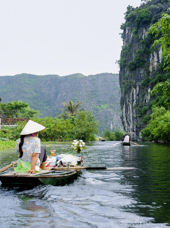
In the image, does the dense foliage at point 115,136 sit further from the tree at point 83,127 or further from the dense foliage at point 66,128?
the tree at point 83,127

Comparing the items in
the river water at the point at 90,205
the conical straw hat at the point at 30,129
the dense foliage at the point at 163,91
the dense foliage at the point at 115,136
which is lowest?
the dense foliage at the point at 115,136

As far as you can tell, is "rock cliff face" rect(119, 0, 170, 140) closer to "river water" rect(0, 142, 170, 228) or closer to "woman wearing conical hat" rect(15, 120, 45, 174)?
"river water" rect(0, 142, 170, 228)

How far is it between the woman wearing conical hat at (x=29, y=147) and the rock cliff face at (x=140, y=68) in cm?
5568

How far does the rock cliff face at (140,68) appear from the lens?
63.2 metres

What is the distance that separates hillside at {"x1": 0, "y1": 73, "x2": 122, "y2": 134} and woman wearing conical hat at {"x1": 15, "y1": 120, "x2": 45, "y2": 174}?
470ft

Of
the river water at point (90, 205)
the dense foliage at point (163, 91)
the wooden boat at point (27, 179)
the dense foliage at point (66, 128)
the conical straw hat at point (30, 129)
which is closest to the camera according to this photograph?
the river water at point (90, 205)

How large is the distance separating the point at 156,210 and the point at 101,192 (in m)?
1.85

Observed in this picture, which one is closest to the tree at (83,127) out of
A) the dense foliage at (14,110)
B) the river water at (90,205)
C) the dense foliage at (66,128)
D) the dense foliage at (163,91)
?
the dense foliage at (66,128)

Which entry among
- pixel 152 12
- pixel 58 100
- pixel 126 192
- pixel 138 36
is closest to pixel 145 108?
pixel 138 36

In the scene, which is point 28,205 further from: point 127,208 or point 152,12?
point 152,12

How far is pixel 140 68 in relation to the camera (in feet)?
224

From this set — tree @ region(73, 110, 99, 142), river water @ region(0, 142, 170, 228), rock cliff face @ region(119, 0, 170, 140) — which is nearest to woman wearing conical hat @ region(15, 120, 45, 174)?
river water @ region(0, 142, 170, 228)

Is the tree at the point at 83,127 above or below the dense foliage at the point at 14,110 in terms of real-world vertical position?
below

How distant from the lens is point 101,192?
6.39 meters
